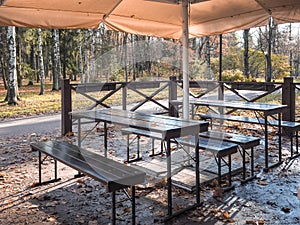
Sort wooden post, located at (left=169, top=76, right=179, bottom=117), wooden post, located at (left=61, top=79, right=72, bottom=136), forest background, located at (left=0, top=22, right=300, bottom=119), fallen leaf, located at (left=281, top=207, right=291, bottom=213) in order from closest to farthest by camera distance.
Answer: fallen leaf, located at (left=281, top=207, right=291, bottom=213) < wooden post, located at (left=61, top=79, right=72, bottom=136) < wooden post, located at (left=169, top=76, right=179, bottom=117) < forest background, located at (left=0, top=22, right=300, bottom=119)

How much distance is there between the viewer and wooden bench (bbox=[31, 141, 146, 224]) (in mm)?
2401

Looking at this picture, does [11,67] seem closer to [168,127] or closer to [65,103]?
[65,103]

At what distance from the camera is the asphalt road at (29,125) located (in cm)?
697

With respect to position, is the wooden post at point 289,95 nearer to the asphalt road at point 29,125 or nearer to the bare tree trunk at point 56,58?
the asphalt road at point 29,125

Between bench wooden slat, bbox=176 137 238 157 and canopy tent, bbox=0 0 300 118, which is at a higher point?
canopy tent, bbox=0 0 300 118

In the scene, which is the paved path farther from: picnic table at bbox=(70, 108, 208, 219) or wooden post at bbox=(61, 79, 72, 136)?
picnic table at bbox=(70, 108, 208, 219)

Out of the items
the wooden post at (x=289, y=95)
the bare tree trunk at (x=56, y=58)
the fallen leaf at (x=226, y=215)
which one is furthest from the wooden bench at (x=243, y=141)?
the bare tree trunk at (x=56, y=58)

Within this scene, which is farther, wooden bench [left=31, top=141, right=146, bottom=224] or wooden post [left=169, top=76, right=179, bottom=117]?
wooden post [left=169, top=76, right=179, bottom=117]

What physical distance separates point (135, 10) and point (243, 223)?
3104 mm

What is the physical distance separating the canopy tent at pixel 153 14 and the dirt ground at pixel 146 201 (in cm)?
118

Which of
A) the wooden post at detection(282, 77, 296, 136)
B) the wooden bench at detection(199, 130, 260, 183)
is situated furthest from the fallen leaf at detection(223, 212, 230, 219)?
the wooden post at detection(282, 77, 296, 136)

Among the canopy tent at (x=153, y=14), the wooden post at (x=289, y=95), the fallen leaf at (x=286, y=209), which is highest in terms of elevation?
the canopy tent at (x=153, y=14)

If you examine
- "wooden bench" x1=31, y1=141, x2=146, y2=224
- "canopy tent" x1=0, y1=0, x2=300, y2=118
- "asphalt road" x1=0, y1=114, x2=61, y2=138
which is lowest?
"asphalt road" x1=0, y1=114, x2=61, y2=138

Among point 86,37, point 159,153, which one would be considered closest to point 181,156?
point 159,153
